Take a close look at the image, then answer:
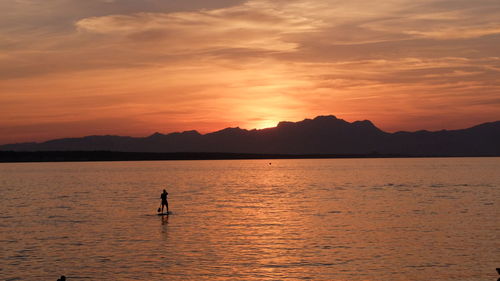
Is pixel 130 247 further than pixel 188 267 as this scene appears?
Yes

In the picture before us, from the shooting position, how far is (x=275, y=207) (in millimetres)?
73625

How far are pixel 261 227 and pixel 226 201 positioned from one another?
33394 mm

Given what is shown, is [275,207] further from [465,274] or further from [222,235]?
[465,274]

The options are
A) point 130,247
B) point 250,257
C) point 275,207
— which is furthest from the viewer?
point 275,207

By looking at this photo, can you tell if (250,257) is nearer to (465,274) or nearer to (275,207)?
(465,274)

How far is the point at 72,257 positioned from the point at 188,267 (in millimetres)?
8629

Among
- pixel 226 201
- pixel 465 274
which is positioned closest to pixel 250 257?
pixel 465 274

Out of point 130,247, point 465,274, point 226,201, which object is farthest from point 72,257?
point 226,201

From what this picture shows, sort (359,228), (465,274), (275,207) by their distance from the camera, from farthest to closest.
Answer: (275,207) → (359,228) → (465,274)

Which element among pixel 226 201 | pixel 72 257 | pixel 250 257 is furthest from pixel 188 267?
pixel 226 201

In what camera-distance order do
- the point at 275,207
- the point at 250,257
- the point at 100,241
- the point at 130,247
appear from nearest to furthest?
the point at 250,257 < the point at 130,247 < the point at 100,241 < the point at 275,207

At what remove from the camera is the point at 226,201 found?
8494 centimetres

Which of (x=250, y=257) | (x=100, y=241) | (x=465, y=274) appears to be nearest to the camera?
(x=465, y=274)

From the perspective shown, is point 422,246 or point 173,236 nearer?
point 422,246
